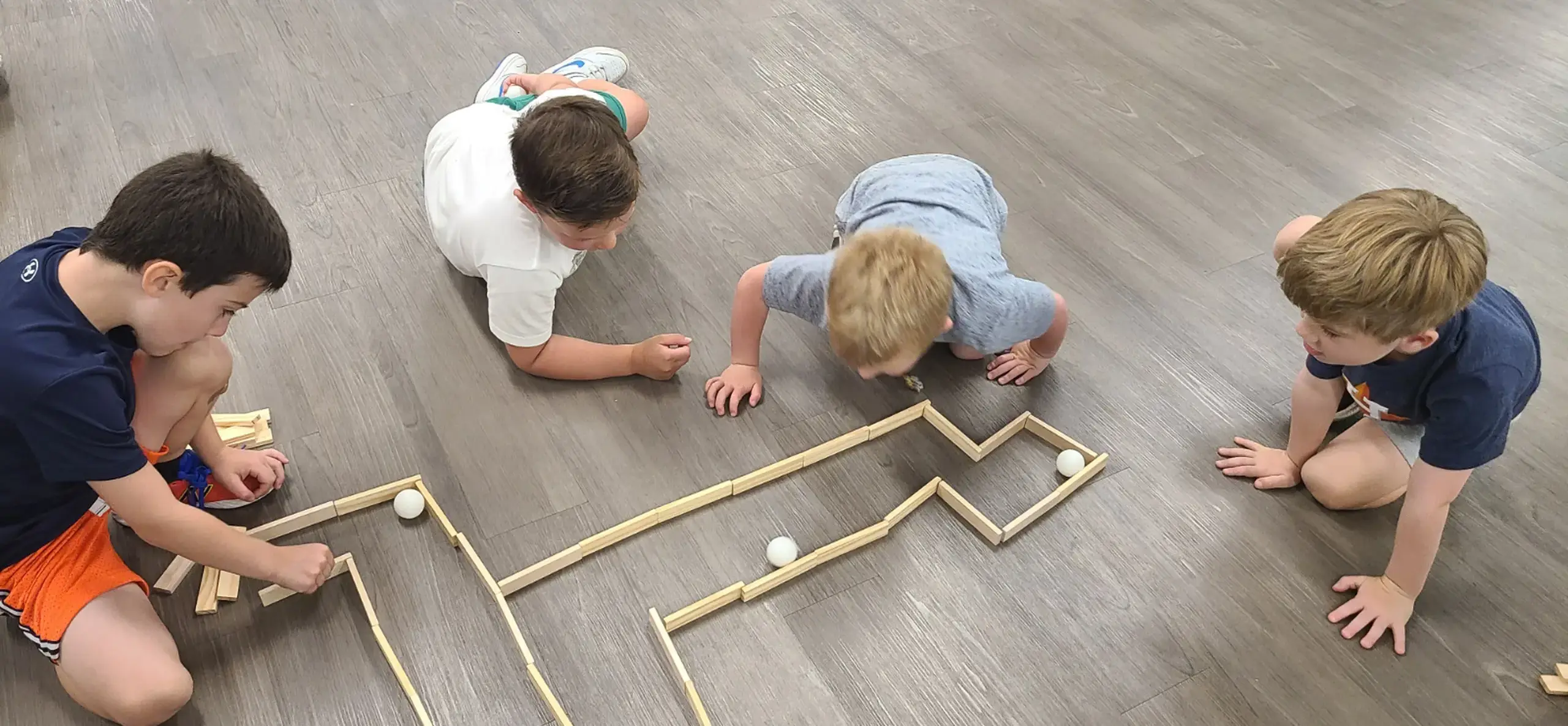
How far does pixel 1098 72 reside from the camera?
272 cm

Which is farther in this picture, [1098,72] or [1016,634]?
[1098,72]

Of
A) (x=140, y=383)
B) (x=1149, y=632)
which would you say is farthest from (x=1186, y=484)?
(x=140, y=383)

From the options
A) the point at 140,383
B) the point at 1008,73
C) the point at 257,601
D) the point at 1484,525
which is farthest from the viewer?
the point at 1008,73

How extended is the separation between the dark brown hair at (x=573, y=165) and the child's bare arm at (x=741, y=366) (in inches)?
10.7

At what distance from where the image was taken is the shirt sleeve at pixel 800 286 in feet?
5.15

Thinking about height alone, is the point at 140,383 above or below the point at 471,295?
above

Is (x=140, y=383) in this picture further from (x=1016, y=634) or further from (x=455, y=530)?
(x=1016, y=634)

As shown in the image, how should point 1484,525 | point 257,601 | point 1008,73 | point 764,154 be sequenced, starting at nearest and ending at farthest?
1. point 257,601
2. point 1484,525
3. point 764,154
4. point 1008,73

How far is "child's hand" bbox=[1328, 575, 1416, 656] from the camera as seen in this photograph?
4.86 ft

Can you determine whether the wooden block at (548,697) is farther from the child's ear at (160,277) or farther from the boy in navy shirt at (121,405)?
the child's ear at (160,277)

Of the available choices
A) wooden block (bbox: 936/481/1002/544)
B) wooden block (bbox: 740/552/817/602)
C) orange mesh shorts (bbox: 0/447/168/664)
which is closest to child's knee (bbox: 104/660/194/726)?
orange mesh shorts (bbox: 0/447/168/664)

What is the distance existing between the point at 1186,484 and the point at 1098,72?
1468mm

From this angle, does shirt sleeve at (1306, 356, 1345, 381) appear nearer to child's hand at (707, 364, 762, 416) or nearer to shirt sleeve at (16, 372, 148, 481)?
child's hand at (707, 364, 762, 416)

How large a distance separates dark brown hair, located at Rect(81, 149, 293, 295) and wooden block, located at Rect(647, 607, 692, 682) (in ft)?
2.35
